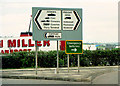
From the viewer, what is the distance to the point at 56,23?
597 inches

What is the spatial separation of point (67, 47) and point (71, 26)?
4.10 ft

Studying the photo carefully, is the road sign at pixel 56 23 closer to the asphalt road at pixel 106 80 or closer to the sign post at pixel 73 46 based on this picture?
the sign post at pixel 73 46

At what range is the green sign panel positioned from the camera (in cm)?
1588

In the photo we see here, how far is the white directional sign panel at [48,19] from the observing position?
14.9 meters

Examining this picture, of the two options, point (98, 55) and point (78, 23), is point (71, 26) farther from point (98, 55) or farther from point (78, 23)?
point (98, 55)

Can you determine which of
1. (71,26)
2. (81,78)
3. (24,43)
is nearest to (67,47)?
(71,26)

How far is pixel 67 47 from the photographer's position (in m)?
15.9

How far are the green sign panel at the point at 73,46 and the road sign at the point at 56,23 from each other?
14.7 inches

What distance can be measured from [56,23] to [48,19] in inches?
19.7

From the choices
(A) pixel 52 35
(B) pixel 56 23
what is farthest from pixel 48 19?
(A) pixel 52 35

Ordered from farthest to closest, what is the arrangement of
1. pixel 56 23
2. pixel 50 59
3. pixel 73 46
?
pixel 50 59
pixel 73 46
pixel 56 23

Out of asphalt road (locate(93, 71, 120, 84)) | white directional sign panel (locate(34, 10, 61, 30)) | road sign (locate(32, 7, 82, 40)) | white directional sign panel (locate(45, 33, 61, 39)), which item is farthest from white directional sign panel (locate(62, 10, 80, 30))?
asphalt road (locate(93, 71, 120, 84))

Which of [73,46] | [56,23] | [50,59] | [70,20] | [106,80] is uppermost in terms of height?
[70,20]

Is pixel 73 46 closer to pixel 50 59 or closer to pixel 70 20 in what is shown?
pixel 70 20
